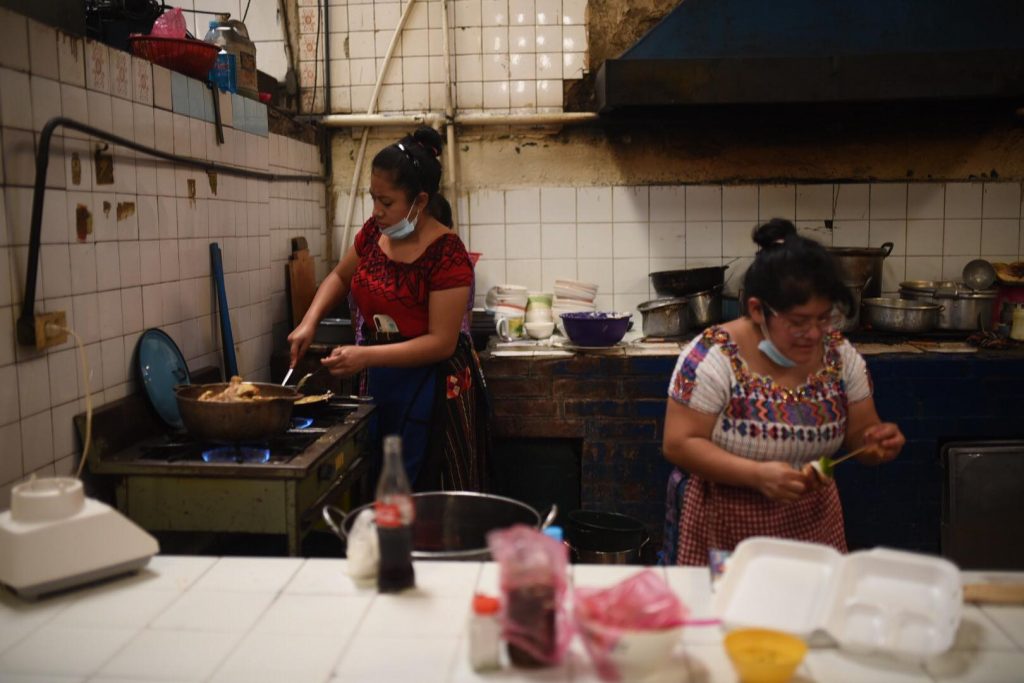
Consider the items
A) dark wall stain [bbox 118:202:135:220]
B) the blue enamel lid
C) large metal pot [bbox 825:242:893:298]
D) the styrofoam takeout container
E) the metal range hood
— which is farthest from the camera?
large metal pot [bbox 825:242:893:298]

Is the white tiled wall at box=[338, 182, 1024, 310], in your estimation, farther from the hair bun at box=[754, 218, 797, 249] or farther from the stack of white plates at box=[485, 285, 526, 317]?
the hair bun at box=[754, 218, 797, 249]

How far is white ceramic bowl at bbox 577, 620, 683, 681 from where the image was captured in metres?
1.38

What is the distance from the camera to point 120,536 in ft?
6.02

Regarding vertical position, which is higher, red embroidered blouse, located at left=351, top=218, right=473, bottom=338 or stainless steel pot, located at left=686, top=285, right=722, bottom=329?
red embroidered blouse, located at left=351, top=218, right=473, bottom=338

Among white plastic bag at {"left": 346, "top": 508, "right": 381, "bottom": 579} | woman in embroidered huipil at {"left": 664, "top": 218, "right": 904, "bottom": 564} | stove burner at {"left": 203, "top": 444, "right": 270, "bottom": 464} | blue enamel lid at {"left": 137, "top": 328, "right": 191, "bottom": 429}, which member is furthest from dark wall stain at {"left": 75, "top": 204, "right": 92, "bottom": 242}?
woman in embroidered huipil at {"left": 664, "top": 218, "right": 904, "bottom": 564}

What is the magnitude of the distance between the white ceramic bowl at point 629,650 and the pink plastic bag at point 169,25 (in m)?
2.72

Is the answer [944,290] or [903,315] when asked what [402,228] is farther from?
[944,290]

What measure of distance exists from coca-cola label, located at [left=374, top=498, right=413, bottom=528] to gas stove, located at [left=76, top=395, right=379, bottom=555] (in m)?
0.88

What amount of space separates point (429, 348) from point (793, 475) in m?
1.35

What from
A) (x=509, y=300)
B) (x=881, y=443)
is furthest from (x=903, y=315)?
(x=881, y=443)

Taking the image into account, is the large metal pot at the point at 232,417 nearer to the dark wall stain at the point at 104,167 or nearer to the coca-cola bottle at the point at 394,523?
the dark wall stain at the point at 104,167

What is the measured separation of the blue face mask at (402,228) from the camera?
313cm

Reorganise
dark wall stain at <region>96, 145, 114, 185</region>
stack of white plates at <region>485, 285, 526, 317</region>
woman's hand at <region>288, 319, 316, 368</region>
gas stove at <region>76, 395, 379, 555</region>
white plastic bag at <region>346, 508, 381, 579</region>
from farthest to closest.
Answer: stack of white plates at <region>485, 285, 526, 317</region>, woman's hand at <region>288, 319, 316, 368</region>, dark wall stain at <region>96, 145, 114, 185</region>, gas stove at <region>76, 395, 379, 555</region>, white plastic bag at <region>346, 508, 381, 579</region>

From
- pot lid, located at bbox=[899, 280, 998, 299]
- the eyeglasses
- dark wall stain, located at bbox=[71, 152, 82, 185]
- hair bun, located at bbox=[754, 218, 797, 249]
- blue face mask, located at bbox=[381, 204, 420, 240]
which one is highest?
dark wall stain, located at bbox=[71, 152, 82, 185]
